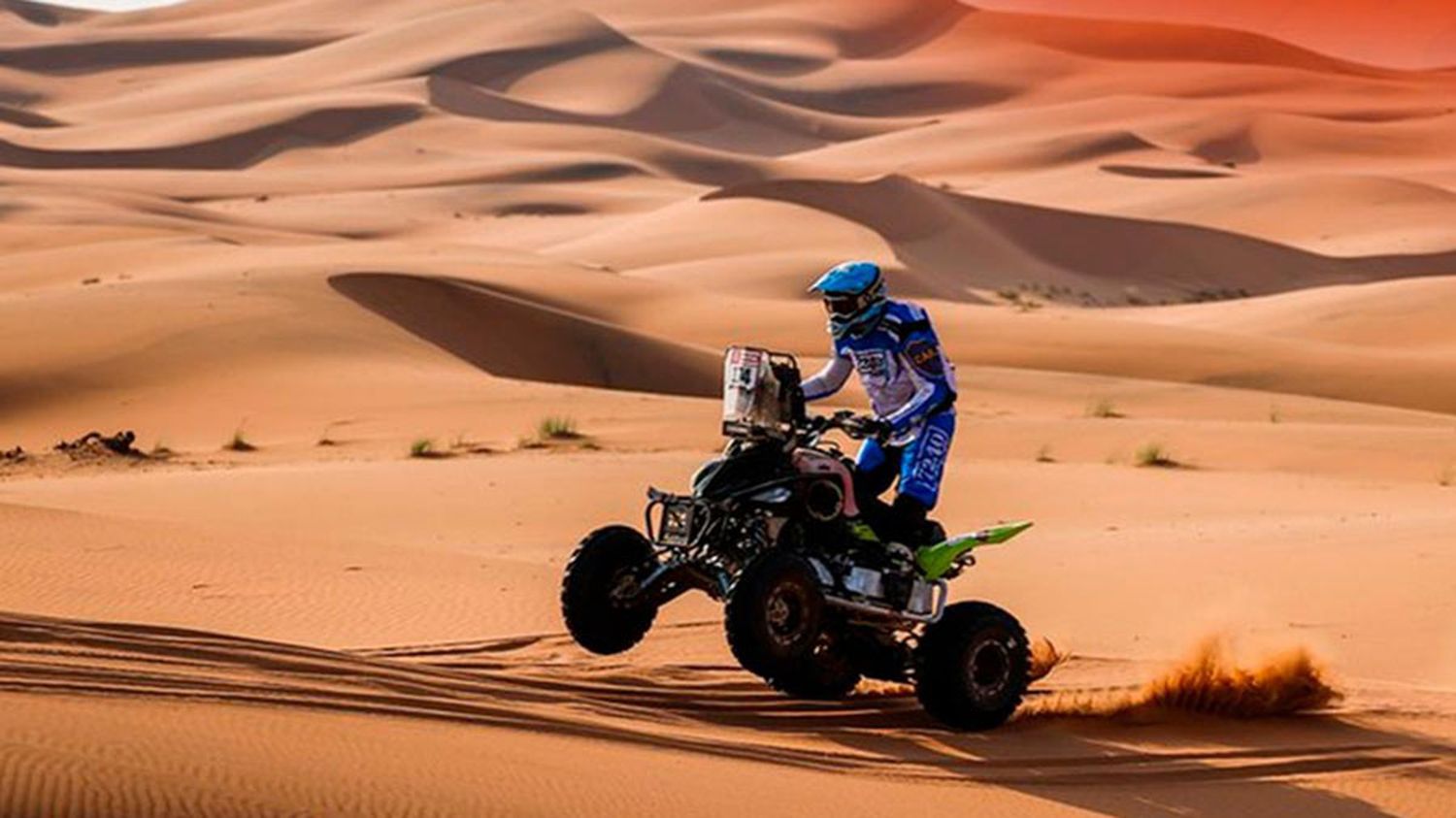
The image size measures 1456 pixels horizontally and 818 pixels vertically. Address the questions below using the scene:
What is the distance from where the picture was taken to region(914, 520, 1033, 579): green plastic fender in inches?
359

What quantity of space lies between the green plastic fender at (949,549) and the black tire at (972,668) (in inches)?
6.5

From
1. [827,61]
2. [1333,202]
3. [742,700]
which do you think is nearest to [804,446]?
[742,700]

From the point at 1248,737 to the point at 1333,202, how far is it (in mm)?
73448

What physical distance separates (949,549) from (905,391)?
0.65 m

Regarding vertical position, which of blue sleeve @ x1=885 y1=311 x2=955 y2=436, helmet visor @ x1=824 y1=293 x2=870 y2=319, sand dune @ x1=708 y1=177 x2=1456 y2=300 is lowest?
blue sleeve @ x1=885 y1=311 x2=955 y2=436

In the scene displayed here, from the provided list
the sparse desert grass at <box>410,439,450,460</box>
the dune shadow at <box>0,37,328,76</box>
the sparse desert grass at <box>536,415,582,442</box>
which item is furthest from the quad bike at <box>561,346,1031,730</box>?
the dune shadow at <box>0,37,328,76</box>

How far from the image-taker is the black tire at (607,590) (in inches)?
354

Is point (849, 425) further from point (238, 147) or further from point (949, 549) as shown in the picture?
point (238, 147)

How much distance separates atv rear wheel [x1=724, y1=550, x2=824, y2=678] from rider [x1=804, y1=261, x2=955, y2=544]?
69 cm

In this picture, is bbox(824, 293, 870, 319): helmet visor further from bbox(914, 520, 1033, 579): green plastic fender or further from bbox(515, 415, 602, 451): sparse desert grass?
bbox(515, 415, 602, 451): sparse desert grass

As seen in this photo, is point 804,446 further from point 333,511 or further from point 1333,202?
point 1333,202

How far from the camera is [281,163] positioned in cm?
8981

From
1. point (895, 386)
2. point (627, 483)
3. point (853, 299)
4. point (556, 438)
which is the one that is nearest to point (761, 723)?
point (895, 386)

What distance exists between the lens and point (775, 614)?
8469mm
